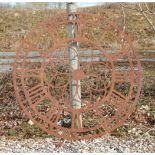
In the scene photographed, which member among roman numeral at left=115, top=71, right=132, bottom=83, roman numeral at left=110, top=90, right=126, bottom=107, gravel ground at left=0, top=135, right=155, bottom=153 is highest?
roman numeral at left=115, top=71, right=132, bottom=83

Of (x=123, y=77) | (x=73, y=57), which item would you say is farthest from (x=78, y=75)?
(x=123, y=77)

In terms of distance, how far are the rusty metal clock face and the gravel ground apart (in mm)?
116

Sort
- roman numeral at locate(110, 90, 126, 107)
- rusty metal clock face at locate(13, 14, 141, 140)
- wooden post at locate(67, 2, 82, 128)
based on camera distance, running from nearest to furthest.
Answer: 1. rusty metal clock face at locate(13, 14, 141, 140)
2. roman numeral at locate(110, 90, 126, 107)
3. wooden post at locate(67, 2, 82, 128)

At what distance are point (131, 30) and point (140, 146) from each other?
3.19 metres

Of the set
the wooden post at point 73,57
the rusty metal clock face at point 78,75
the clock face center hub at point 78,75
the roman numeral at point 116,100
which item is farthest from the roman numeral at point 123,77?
the wooden post at point 73,57

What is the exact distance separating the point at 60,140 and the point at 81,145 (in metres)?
0.26

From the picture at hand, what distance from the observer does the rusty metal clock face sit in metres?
4.01

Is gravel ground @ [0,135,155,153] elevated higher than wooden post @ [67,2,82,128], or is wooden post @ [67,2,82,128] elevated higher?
wooden post @ [67,2,82,128]

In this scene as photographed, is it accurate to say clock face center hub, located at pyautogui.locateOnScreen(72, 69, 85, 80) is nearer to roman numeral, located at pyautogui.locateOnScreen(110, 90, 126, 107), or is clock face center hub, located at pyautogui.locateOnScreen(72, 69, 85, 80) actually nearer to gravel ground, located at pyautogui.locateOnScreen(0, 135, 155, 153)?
roman numeral, located at pyautogui.locateOnScreen(110, 90, 126, 107)

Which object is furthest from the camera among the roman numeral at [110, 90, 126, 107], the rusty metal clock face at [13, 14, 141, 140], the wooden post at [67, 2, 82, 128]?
the wooden post at [67, 2, 82, 128]

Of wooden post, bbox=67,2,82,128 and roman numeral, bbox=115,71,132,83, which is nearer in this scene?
roman numeral, bbox=115,71,132,83

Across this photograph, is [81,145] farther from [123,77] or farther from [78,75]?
[123,77]

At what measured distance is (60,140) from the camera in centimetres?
452

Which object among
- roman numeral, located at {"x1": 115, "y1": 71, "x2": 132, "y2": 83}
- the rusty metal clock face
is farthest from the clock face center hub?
roman numeral, located at {"x1": 115, "y1": 71, "x2": 132, "y2": 83}
